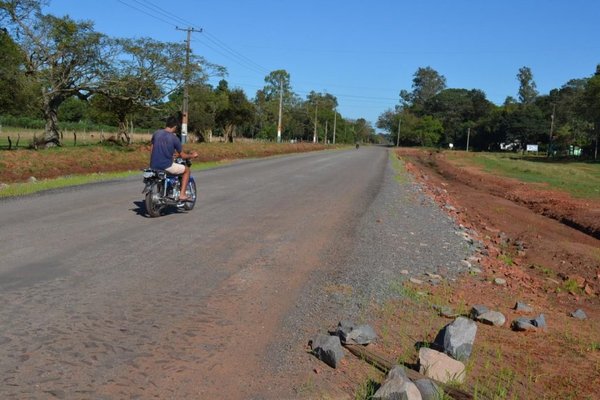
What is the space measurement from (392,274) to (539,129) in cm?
11758

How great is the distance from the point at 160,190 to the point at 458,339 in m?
7.38

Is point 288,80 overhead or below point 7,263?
overhead

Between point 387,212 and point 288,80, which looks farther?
point 288,80

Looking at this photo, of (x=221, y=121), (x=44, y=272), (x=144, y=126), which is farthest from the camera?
(x=144, y=126)

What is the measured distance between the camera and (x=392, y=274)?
7402mm

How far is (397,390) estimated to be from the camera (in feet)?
12.0

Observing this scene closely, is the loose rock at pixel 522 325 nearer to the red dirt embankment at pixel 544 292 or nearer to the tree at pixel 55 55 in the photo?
the red dirt embankment at pixel 544 292

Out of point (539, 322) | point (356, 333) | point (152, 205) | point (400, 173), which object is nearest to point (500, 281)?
point (539, 322)

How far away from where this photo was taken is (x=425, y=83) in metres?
181

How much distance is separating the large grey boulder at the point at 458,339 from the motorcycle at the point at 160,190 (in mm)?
6981

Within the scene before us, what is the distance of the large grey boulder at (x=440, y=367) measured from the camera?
4.24 meters

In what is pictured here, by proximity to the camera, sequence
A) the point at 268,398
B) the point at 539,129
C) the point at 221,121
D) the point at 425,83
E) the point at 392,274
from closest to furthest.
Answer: the point at 268,398 < the point at 392,274 < the point at 221,121 < the point at 539,129 < the point at 425,83

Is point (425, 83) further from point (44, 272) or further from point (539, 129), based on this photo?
point (44, 272)

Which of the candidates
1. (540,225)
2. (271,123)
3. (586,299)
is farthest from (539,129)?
(586,299)
